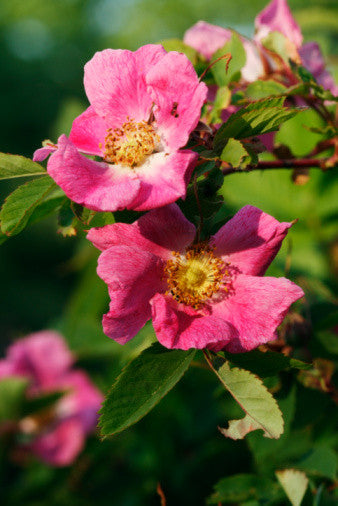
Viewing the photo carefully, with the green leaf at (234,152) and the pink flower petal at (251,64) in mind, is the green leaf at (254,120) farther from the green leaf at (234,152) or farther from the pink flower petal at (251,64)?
the pink flower petal at (251,64)

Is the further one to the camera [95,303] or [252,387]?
[95,303]

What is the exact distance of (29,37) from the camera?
12.4 metres

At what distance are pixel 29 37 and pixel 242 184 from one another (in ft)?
41.1

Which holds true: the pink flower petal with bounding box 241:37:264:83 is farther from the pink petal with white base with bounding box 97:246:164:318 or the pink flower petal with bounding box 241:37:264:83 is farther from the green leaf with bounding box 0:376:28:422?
the green leaf with bounding box 0:376:28:422

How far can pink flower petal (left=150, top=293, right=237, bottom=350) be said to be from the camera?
0.50 m

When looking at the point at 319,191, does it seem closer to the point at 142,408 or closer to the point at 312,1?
the point at 142,408

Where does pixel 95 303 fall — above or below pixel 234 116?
below

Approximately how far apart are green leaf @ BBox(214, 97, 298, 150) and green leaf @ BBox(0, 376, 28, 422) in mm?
847

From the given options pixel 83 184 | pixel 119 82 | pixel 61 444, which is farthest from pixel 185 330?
pixel 61 444

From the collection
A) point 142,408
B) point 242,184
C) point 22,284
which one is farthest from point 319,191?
point 22,284

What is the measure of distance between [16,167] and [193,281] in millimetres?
223

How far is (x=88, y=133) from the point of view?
59cm

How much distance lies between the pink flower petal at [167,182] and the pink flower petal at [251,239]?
8cm

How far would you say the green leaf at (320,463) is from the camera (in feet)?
2.39
